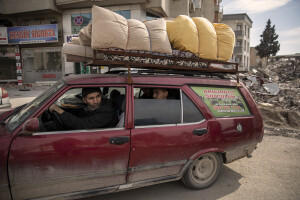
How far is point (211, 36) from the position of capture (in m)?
2.82

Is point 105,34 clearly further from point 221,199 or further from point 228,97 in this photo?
point 221,199

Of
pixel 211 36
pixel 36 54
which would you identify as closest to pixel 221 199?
pixel 211 36

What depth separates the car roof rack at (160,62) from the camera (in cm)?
232

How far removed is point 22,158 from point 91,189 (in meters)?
0.79

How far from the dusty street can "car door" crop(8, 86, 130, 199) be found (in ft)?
2.25

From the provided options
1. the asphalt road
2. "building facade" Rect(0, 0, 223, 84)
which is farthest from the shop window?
the asphalt road

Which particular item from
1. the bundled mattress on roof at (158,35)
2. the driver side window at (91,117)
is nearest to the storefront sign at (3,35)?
the bundled mattress on roof at (158,35)

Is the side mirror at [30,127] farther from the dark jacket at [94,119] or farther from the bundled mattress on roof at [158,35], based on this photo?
the bundled mattress on roof at [158,35]

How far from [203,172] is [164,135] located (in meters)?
1.06

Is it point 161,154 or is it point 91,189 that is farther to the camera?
point 161,154

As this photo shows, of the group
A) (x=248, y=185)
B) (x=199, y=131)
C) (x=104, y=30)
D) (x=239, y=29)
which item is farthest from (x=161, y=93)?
(x=239, y=29)

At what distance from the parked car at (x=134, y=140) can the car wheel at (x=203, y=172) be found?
0.01 metres

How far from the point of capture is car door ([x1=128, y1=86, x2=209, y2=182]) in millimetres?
2271

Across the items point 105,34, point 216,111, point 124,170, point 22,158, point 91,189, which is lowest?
point 91,189
